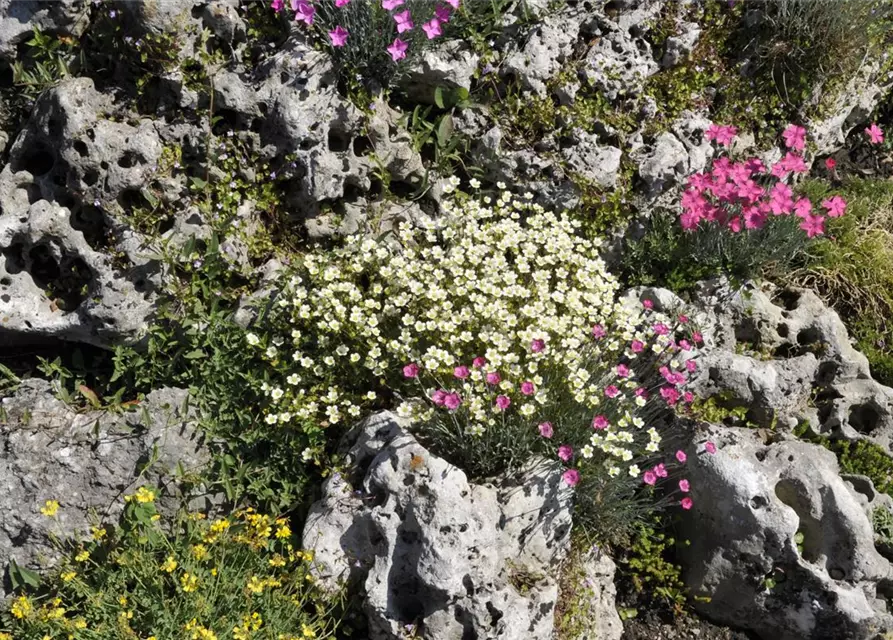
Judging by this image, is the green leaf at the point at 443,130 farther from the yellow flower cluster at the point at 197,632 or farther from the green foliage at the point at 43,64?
the yellow flower cluster at the point at 197,632

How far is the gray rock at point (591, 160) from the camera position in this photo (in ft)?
18.1

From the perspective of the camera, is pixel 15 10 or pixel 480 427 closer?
pixel 480 427

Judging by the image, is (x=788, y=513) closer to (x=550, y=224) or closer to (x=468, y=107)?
(x=550, y=224)

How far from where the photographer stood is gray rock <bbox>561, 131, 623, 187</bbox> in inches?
217

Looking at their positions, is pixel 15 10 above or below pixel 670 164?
below

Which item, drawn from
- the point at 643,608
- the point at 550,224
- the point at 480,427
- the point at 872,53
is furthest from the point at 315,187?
the point at 872,53

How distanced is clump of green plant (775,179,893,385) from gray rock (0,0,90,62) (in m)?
5.33

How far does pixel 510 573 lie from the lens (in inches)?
161

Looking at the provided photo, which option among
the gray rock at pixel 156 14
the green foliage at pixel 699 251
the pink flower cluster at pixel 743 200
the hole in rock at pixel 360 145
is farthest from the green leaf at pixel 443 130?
the gray rock at pixel 156 14

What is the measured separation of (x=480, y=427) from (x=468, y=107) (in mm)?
2603

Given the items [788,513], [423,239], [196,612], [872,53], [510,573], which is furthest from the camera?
[872,53]

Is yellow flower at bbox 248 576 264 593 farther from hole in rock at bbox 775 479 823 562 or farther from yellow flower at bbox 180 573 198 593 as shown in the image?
hole in rock at bbox 775 479 823 562

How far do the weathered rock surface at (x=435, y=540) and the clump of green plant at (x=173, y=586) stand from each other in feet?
0.70

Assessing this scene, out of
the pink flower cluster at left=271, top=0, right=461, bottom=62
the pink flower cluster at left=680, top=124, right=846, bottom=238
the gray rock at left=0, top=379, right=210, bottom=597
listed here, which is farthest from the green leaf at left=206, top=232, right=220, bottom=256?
the pink flower cluster at left=680, top=124, right=846, bottom=238
